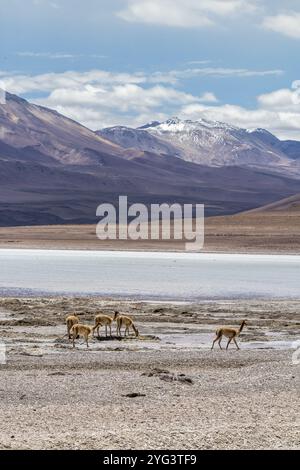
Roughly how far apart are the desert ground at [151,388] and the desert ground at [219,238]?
3831cm

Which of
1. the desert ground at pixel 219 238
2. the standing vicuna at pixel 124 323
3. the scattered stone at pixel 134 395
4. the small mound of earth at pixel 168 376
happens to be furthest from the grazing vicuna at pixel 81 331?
the desert ground at pixel 219 238

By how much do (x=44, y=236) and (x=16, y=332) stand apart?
183 ft

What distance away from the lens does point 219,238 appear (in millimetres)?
68312

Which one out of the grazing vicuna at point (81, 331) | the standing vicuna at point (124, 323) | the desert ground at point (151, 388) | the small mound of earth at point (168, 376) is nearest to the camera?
the desert ground at point (151, 388)

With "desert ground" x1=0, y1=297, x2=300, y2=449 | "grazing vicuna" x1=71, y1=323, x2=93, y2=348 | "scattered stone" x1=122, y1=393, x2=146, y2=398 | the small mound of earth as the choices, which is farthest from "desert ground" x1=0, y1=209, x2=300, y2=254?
"scattered stone" x1=122, y1=393, x2=146, y2=398

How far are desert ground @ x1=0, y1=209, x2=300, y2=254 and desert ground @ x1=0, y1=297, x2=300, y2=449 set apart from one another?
126 ft

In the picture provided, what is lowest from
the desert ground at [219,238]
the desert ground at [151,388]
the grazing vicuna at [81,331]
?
the desert ground at [151,388]

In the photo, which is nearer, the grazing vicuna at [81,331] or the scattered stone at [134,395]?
the scattered stone at [134,395]

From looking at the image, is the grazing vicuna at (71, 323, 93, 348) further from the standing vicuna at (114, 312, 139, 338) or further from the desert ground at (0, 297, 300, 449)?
the standing vicuna at (114, 312, 139, 338)

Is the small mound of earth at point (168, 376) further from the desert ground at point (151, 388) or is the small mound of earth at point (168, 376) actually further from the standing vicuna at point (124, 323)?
the standing vicuna at point (124, 323)

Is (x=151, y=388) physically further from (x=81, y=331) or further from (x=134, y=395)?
(x=81, y=331)

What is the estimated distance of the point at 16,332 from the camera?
837 inches

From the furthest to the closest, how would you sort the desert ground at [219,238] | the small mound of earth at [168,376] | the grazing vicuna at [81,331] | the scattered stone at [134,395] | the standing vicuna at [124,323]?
1. the desert ground at [219,238]
2. the standing vicuna at [124,323]
3. the grazing vicuna at [81,331]
4. the small mound of earth at [168,376]
5. the scattered stone at [134,395]

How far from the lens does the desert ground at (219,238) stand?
205 ft
